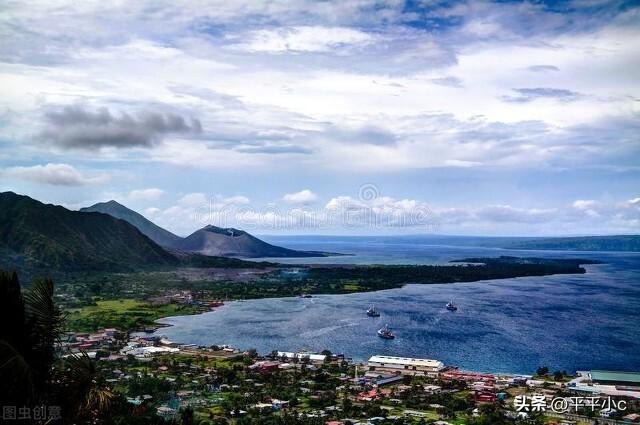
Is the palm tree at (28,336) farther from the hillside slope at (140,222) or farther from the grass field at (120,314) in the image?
the hillside slope at (140,222)

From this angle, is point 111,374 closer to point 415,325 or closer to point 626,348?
point 415,325

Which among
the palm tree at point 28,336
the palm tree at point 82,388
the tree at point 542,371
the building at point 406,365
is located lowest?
the tree at point 542,371

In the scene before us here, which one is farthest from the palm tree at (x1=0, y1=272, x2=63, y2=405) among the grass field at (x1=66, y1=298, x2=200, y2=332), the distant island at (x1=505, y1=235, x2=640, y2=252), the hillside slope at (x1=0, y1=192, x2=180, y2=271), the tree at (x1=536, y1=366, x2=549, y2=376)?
the distant island at (x1=505, y1=235, x2=640, y2=252)

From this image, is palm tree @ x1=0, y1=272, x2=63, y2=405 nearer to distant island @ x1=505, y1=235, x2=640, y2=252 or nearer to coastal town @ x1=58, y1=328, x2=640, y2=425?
coastal town @ x1=58, y1=328, x2=640, y2=425

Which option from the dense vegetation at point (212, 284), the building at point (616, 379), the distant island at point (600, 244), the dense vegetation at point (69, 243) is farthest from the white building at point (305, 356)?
the distant island at point (600, 244)

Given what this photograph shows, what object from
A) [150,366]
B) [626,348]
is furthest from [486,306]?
[150,366]

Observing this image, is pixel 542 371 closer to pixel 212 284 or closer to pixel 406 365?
pixel 406 365
